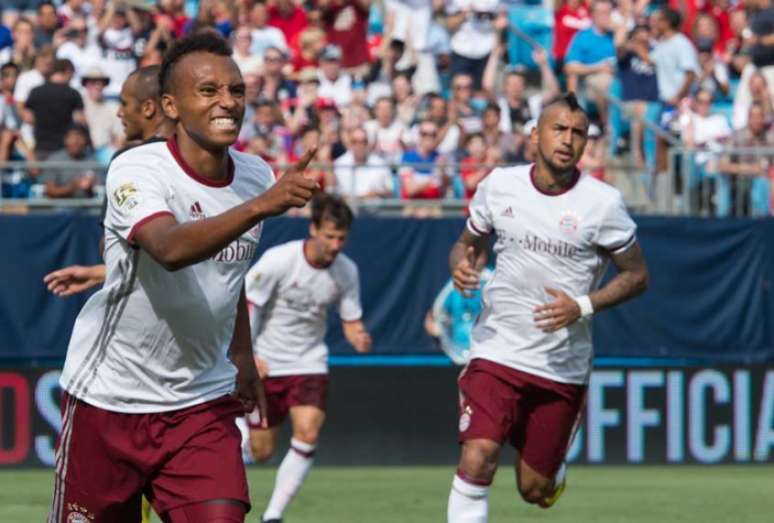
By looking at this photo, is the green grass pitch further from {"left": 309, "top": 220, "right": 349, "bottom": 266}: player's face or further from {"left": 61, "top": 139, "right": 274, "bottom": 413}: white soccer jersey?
{"left": 61, "top": 139, "right": 274, "bottom": 413}: white soccer jersey

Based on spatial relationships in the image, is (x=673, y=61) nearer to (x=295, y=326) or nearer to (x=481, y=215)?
(x=295, y=326)

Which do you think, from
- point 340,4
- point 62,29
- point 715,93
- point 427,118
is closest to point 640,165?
point 427,118

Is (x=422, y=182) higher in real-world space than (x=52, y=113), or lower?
lower

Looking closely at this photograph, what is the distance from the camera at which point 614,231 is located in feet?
32.1

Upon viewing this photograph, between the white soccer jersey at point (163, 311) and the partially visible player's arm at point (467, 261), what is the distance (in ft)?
10.1

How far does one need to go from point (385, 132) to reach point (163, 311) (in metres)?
12.9

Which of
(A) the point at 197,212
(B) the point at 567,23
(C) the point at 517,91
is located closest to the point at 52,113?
(C) the point at 517,91

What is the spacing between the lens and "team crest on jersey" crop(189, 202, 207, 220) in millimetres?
6184

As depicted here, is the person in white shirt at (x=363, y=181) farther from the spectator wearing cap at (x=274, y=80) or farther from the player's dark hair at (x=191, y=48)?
the player's dark hair at (x=191, y=48)

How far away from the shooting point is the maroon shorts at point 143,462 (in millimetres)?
6359

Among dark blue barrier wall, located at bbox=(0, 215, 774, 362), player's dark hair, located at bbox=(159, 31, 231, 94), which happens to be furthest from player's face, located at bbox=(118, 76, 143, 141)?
dark blue barrier wall, located at bbox=(0, 215, 774, 362)

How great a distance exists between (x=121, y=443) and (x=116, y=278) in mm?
610

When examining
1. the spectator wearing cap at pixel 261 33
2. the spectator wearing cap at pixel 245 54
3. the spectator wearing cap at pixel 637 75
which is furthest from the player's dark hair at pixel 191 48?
the spectator wearing cap at pixel 261 33

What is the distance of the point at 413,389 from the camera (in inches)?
650
